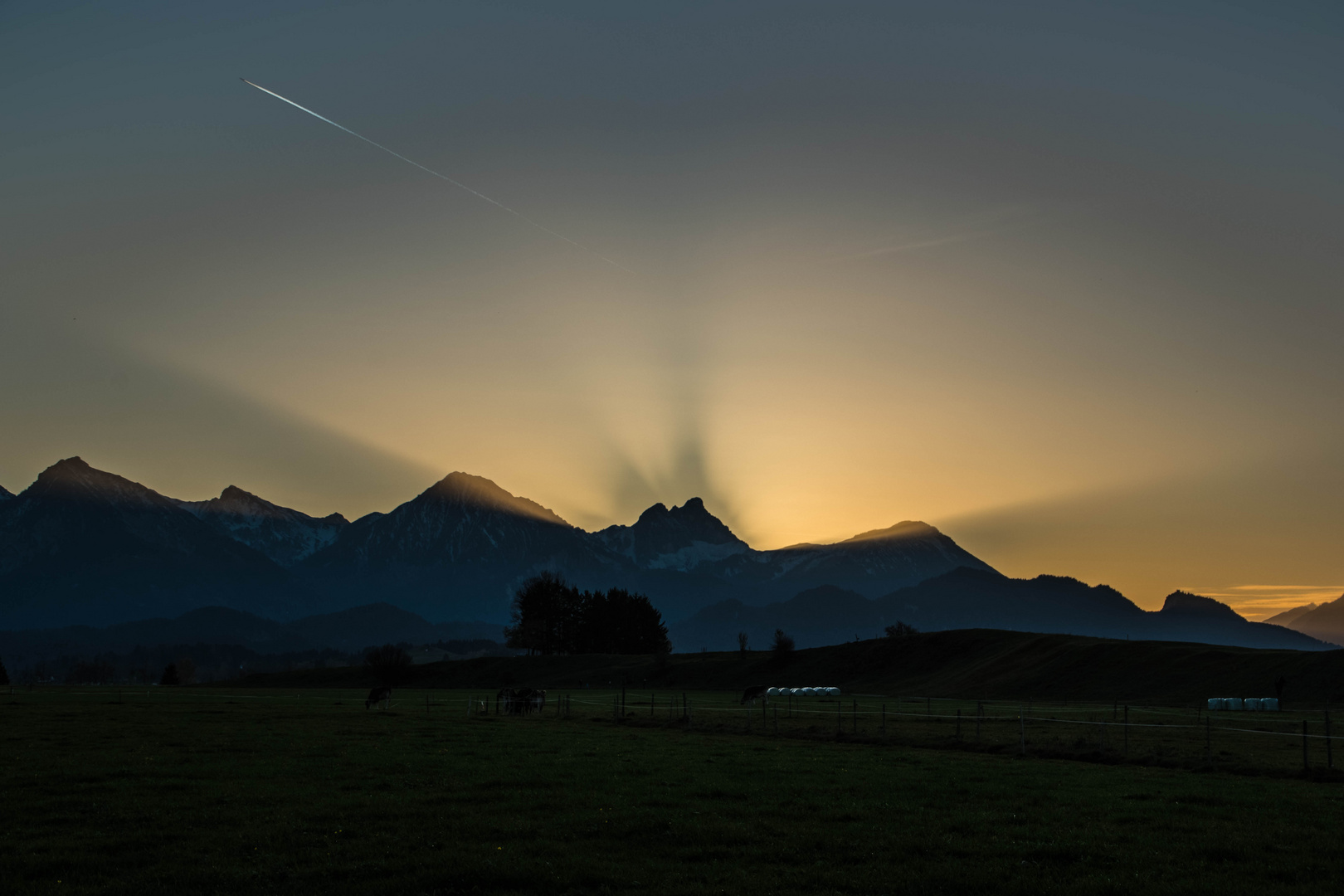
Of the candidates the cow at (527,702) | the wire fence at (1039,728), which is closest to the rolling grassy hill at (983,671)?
the wire fence at (1039,728)

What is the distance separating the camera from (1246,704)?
305ft

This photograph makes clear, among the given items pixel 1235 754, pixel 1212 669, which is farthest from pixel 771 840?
pixel 1212 669

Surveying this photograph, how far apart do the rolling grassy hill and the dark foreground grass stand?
271ft

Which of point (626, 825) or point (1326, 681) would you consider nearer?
point (626, 825)

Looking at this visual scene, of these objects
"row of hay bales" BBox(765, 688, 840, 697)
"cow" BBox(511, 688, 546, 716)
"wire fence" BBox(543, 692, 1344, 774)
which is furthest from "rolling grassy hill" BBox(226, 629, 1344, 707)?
"cow" BBox(511, 688, 546, 716)

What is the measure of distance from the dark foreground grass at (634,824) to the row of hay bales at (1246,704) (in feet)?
213

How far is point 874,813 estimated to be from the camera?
24.9m

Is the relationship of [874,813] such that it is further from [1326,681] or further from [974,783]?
[1326,681]

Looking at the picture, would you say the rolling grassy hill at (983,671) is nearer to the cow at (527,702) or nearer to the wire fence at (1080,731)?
the wire fence at (1080,731)

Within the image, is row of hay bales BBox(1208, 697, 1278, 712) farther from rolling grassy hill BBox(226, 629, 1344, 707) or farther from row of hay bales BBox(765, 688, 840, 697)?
row of hay bales BBox(765, 688, 840, 697)

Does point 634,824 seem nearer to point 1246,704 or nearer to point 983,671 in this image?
point 1246,704

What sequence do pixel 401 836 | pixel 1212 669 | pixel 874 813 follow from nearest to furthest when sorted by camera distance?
pixel 401 836
pixel 874 813
pixel 1212 669

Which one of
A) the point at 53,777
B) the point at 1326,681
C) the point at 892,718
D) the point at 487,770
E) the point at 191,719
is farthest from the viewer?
the point at 1326,681

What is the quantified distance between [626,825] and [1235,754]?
34.5m
